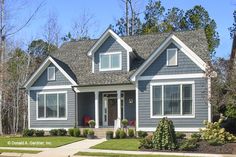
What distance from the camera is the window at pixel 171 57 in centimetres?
2550

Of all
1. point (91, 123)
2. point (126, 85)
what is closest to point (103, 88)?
point (126, 85)

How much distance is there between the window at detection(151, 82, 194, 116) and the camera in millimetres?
25016

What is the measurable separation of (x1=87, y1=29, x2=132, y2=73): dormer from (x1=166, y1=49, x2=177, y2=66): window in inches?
135

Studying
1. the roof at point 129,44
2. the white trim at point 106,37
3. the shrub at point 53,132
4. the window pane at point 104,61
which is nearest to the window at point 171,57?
the roof at point 129,44

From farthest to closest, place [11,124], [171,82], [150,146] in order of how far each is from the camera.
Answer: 1. [11,124]
2. [171,82]
3. [150,146]

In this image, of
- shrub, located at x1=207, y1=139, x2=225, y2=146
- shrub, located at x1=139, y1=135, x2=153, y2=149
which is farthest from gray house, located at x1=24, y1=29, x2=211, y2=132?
shrub, located at x1=139, y1=135, x2=153, y2=149

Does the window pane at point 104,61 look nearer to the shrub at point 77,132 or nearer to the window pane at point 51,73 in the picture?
the window pane at point 51,73

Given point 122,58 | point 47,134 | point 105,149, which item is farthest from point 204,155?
point 47,134

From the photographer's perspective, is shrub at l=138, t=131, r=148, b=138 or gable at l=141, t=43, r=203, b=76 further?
gable at l=141, t=43, r=203, b=76

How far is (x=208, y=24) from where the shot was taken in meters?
49.9

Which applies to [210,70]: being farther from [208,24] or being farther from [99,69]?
[208,24]

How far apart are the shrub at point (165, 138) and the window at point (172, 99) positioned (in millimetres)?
5268

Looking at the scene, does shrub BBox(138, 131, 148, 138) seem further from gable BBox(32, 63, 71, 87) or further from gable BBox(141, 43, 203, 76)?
gable BBox(32, 63, 71, 87)

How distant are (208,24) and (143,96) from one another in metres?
26.8
